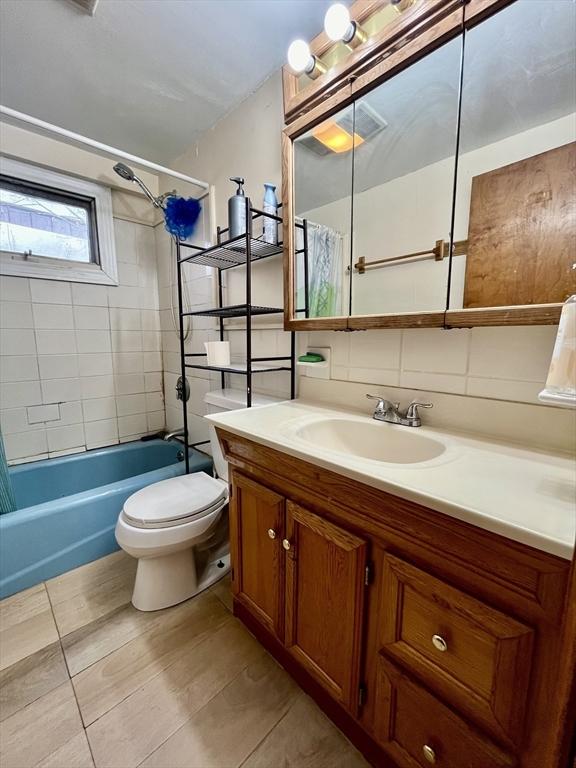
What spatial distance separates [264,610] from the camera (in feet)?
3.51

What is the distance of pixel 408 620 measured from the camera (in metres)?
0.67

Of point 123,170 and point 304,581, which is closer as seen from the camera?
point 304,581

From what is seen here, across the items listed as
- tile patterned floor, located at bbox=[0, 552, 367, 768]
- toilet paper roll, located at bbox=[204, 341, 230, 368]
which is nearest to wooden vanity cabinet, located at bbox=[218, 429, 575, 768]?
tile patterned floor, located at bbox=[0, 552, 367, 768]

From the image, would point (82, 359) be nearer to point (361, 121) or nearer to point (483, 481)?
point (361, 121)

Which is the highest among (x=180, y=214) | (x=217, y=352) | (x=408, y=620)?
(x=180, y=214)

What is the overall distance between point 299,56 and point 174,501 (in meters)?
1.78

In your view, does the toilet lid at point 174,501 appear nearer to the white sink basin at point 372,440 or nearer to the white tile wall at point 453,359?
the white sink basin at point 372,440

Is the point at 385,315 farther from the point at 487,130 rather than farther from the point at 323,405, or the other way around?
the point at 487,130

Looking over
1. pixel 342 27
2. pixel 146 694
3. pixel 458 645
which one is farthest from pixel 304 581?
pixel 342 27

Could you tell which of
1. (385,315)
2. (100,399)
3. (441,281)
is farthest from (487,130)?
(100,399)

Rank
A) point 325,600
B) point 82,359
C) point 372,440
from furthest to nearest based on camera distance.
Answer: point 82,359 < point 372,440 < point 325,600

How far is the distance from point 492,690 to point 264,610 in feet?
2.39

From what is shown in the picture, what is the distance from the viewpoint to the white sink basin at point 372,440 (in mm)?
947

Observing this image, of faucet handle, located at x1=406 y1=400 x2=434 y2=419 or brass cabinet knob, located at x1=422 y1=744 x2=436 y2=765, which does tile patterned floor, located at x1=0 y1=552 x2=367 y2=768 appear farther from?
faucet handle, located at x1=406 y1=400 x2=434 y2=419
